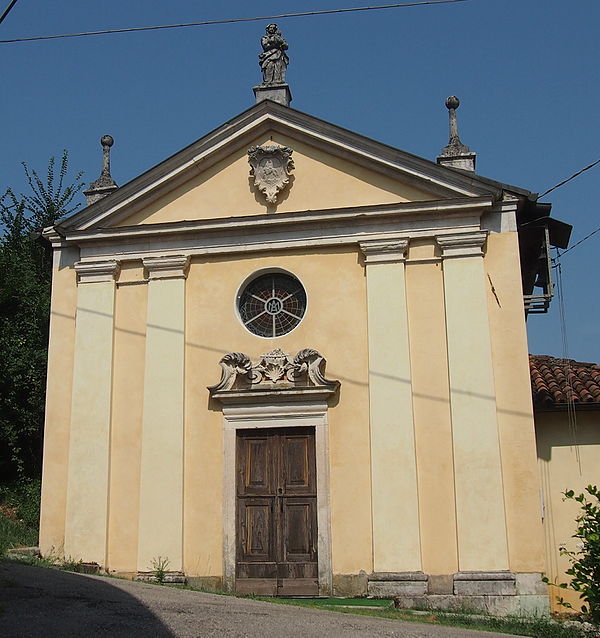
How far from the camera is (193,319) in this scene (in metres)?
15.4

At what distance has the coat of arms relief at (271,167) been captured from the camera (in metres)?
15.5

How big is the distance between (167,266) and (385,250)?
382cm

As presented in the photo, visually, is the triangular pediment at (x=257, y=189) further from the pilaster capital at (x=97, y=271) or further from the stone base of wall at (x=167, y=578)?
the stone base of wall at (x=167, y=578)

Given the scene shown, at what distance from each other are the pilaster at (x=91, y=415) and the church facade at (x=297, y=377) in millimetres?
36

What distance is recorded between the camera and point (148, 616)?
9.25 m

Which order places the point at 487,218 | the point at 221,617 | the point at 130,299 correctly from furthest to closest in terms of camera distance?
1. the point at 130,299
2. the point at 487,218
3. the point at 221,617

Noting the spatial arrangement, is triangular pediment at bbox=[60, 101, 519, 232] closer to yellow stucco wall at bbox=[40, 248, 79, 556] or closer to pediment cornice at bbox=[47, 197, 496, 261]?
pediment cornice at bbox=[47, 197, 496, 261]

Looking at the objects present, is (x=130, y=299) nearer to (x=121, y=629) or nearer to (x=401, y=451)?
(x=401, y=451)

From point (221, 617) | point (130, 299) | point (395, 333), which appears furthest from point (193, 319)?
point (221, 617)

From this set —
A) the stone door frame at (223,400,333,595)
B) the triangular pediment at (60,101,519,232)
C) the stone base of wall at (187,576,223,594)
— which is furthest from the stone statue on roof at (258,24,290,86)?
the stone base of wall at (187,576,223,594)

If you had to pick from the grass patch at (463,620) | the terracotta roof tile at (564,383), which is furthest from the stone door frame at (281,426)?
the terracotta roof tile at (564,383)

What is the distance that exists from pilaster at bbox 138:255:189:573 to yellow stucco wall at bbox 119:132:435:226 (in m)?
0.99

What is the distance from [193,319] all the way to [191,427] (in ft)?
6.16

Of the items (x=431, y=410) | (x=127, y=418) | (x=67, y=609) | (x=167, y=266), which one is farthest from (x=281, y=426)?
(x=67, y=609)
